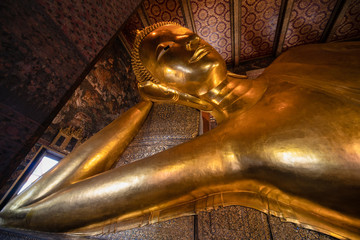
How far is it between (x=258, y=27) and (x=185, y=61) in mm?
2546

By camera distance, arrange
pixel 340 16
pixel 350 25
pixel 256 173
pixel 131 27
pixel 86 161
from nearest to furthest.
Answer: pixel 256 173 → pixel 86 161 → pixel 340 16 → pixel 350 25 → pixel 131 27

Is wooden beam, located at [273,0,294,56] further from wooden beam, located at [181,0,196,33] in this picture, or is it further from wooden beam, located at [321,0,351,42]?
wooden beam, located at [181,0,196,33]

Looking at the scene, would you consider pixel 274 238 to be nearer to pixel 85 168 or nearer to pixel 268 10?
pixel 85 168

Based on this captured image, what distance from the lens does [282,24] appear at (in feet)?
9.21

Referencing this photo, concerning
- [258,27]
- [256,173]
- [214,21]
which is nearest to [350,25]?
[258,27]

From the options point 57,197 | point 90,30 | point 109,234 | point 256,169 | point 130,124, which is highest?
point 130,124

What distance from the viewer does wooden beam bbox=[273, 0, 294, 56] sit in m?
2.53

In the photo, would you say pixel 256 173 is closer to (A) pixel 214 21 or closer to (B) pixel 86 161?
(B) pixel 86 161

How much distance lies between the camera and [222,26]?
2910mm

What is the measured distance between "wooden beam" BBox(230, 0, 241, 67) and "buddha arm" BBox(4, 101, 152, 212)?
2.46 meters

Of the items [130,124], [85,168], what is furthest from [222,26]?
[85,168]

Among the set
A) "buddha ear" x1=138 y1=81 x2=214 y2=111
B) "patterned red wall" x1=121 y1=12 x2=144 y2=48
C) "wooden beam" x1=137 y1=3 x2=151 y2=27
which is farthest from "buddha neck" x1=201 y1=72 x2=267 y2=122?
"patterned red wall" x1=121 y1=12 x2=144 y2=48

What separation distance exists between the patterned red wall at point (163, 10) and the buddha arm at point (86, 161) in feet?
7.32

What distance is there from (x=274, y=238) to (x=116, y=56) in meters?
3.35
